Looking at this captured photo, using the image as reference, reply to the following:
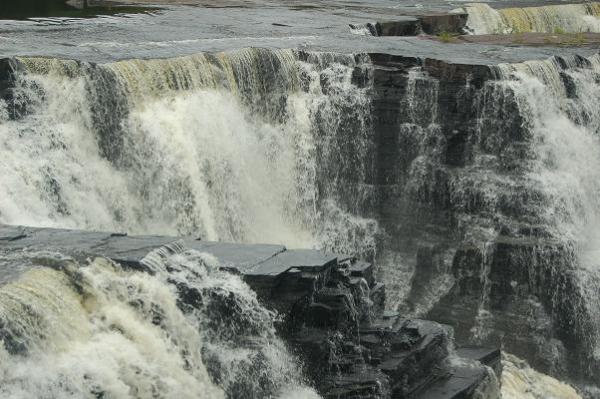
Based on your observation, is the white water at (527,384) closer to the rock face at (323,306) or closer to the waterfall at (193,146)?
the rock face at (323,306)

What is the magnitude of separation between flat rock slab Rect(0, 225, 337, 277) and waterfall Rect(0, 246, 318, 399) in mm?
248

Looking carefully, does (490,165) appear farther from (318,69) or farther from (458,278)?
(318,69)

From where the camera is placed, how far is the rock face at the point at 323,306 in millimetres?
13742

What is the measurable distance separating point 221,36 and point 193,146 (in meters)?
6.86

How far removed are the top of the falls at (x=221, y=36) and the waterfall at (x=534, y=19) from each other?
1.50 m

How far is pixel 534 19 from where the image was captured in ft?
107

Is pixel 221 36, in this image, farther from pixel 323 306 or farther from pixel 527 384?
pixel 323 306

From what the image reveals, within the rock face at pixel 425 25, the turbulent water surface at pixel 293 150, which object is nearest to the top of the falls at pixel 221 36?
the turbulent water surface at pixel 293 150

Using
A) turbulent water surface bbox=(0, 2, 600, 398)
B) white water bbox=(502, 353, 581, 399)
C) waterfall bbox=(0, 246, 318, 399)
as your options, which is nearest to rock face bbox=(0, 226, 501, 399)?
waterfall bbox=(0, 246, 318, 399)

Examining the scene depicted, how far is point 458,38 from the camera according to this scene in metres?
27.9

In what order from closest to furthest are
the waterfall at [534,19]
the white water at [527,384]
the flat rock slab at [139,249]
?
the flat rock slab at [139,249] → the white water at [527,384] → the waterfall at [534,19]

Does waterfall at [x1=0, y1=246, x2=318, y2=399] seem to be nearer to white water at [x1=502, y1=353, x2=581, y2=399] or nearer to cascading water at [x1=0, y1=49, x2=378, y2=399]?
cascading water at [x1=0, y1=49, x2=378, y2=399]

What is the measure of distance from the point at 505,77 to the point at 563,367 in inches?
228

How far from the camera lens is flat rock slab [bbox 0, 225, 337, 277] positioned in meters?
13.4
